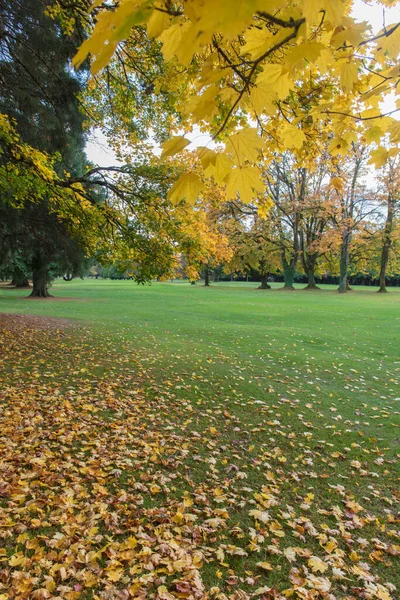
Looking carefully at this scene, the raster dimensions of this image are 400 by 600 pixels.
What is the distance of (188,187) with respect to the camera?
1535 mm

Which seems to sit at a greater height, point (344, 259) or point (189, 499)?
point (344, 259)

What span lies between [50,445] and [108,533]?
1.65m

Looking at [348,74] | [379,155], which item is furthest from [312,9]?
[379,155]

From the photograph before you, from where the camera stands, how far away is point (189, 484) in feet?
11.6

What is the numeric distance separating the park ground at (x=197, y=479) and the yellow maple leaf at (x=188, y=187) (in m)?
2.49

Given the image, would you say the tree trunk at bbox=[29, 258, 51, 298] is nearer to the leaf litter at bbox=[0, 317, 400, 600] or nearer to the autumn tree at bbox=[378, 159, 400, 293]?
the leaf litter at bbox=[0, 317, 400, 600]

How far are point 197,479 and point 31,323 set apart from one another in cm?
1064

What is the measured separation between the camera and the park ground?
2.44 metres

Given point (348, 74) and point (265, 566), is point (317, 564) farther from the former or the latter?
point (348, 74)

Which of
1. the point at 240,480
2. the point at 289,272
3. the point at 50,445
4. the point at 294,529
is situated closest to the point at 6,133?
the point at 50,445

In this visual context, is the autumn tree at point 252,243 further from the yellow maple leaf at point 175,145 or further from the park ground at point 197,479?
the yellow maple leaf at point 175,145

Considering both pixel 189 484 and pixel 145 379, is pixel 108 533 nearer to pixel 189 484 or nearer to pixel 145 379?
pixel 189 484

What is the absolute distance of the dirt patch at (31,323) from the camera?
1145 centimetres

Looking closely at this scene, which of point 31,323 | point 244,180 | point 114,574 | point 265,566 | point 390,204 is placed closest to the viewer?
point 244,180
